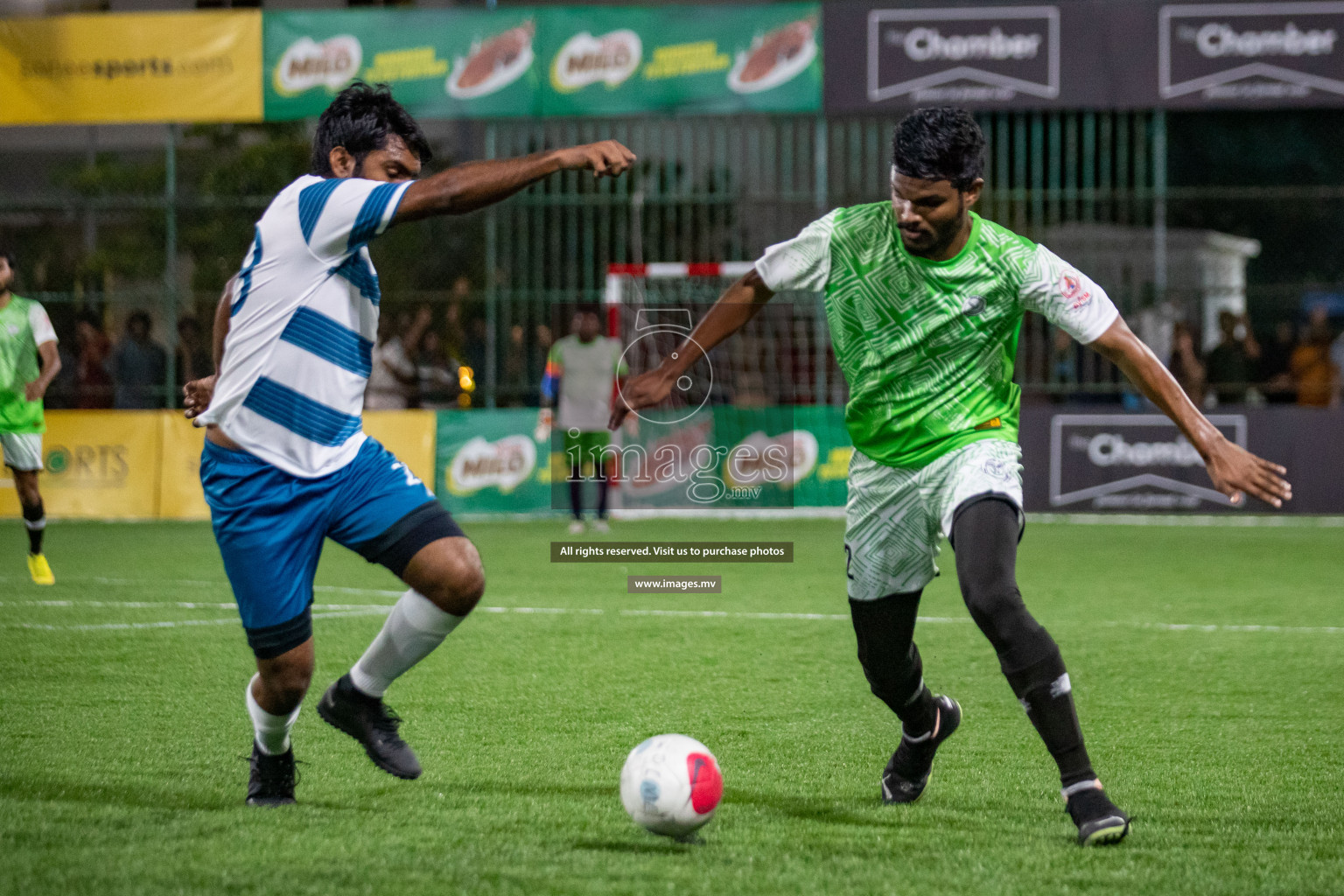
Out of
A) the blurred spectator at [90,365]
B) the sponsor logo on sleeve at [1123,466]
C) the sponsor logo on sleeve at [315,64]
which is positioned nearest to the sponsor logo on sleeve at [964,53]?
the sponsor logo on sleeve at [1123,466]

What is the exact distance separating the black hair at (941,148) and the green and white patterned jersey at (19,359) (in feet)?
25.4

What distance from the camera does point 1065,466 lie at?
16719 mm

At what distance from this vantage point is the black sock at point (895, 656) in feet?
14.9

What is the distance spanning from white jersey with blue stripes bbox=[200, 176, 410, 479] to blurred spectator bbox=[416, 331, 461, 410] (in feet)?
42.2

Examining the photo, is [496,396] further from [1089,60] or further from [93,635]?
[93,635]

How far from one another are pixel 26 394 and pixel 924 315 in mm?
7750

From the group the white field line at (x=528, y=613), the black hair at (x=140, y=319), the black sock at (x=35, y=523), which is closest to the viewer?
the white field line at (x=528, y=613)

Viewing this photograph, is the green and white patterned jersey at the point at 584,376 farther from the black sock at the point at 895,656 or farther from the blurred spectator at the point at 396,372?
the black sock at the point at 895,656

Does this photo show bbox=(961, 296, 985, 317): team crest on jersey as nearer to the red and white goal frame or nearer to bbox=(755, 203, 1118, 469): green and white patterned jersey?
bbox=(755, 203, 1118, 469): green and white patterned jersey

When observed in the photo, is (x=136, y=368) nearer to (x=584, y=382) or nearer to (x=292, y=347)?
(x=584, y=382)

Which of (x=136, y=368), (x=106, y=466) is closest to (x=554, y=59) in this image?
(x=136, y=368)

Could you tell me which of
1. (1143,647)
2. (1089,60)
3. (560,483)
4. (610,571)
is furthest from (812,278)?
(1089,60)

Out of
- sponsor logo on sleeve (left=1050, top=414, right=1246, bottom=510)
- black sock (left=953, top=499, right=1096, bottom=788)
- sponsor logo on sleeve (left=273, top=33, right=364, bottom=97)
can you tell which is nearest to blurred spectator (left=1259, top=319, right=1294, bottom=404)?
sponsor logo on sleeve (left=1050, top=414, right=1246, bottom=510)

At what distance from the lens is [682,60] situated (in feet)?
55.5
